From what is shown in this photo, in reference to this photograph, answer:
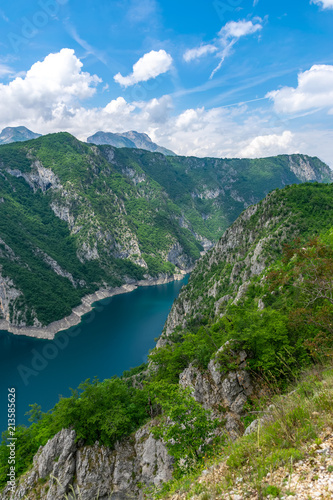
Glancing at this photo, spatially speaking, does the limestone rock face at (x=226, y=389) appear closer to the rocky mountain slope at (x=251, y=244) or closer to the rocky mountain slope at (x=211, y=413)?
the rocky mountain slope at (x=211, y=413)

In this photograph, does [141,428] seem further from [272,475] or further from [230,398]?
[272,475]

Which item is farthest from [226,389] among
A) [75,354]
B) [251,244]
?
[75,354]

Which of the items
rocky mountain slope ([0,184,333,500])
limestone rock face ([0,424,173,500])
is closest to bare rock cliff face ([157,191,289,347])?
rocky mountain slope ([0,184,333,500])

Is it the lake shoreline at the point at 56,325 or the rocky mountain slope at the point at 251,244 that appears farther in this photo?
the lake shoreline at the point at 56,325

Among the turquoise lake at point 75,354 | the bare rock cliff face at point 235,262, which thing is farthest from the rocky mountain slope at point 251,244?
the turquoise lake at point 75,354

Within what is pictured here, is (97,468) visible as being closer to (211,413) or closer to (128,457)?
(128,457)
